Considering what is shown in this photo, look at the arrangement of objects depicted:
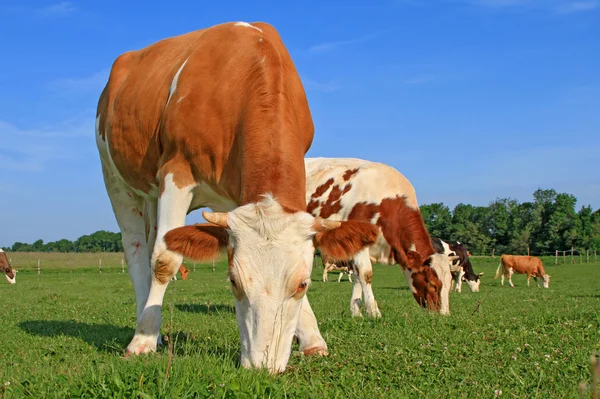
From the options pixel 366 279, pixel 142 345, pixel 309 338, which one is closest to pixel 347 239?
pixel 309 338

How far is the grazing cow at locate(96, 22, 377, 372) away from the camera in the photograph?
4734 millimetres

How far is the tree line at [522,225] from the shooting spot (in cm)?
10144

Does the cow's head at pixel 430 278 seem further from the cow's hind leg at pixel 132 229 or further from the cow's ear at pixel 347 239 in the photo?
the cow's ear at pixel 347 239

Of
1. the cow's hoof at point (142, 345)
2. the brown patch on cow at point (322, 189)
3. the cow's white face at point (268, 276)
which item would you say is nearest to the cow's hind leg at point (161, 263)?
the cow's hoof at point (142, 345)

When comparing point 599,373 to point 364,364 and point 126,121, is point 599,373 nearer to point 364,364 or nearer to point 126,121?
point 364,364

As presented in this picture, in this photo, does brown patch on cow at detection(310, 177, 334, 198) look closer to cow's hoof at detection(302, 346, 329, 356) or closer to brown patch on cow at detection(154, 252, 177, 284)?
brown patch on cow at detection(154, 252, 177, 284)

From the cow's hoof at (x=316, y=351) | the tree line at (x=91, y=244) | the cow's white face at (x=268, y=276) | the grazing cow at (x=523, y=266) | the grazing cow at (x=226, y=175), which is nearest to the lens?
the cow's white face at (x=268, y=276)

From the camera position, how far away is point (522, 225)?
378ft

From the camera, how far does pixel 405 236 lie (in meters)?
11.5

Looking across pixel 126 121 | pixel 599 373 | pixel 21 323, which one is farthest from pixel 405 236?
pixel 599 373

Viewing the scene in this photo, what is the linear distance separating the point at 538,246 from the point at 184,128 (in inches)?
4158

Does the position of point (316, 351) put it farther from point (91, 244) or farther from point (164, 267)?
point (91, 244)

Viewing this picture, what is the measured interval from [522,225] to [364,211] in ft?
365

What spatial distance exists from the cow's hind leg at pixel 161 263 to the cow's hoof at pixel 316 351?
61.9 inches
